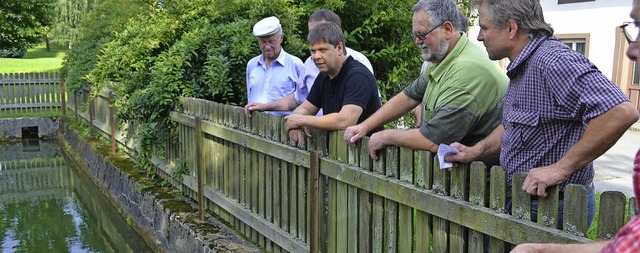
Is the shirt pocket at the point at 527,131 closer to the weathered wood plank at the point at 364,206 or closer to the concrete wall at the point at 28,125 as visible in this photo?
the weathered wood plank at the point at 364,206

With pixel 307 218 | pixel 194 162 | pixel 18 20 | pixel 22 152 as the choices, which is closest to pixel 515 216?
pixel 307 218

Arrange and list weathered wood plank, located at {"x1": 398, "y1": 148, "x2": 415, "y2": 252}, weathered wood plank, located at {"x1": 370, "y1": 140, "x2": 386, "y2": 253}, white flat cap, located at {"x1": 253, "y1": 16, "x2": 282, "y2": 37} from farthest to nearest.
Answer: white flat cap, located at {"x1": 253, "y1": 16, "x2": 282, "y2": 37}
weathered wood plank, located at {"x1": 370, "y1": 140, "x2": 386, "y2": 253}
weathered wood plank, located at {"x1": 398, "y1": 148, "x2": 415, "y2": 252}

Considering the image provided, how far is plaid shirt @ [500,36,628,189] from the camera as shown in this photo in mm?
2250

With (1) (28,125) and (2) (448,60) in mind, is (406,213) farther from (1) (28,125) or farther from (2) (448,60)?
(1) (28,125)

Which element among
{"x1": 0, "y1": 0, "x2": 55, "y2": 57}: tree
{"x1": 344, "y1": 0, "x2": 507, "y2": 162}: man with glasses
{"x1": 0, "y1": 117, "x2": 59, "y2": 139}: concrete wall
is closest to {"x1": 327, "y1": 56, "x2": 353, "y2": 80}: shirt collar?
{"x1": 344, "y1": 0, "x2": 507, "y2": 162}: man with glasses

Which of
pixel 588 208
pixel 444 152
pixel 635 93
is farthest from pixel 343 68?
pixel 635 93

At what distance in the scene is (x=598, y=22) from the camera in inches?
655

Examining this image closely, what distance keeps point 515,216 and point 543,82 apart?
574mm

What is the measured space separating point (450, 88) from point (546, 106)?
22.5 inches

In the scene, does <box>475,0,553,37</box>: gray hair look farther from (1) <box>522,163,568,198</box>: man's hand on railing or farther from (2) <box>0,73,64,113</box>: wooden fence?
(2) <box>0,73,64,113</box>: wooden fence

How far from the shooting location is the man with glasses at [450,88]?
292 centimetres

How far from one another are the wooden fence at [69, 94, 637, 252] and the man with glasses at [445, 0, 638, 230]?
9cm

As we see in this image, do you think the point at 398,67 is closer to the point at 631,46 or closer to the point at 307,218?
the point at 307,218

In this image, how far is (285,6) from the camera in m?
6.55
